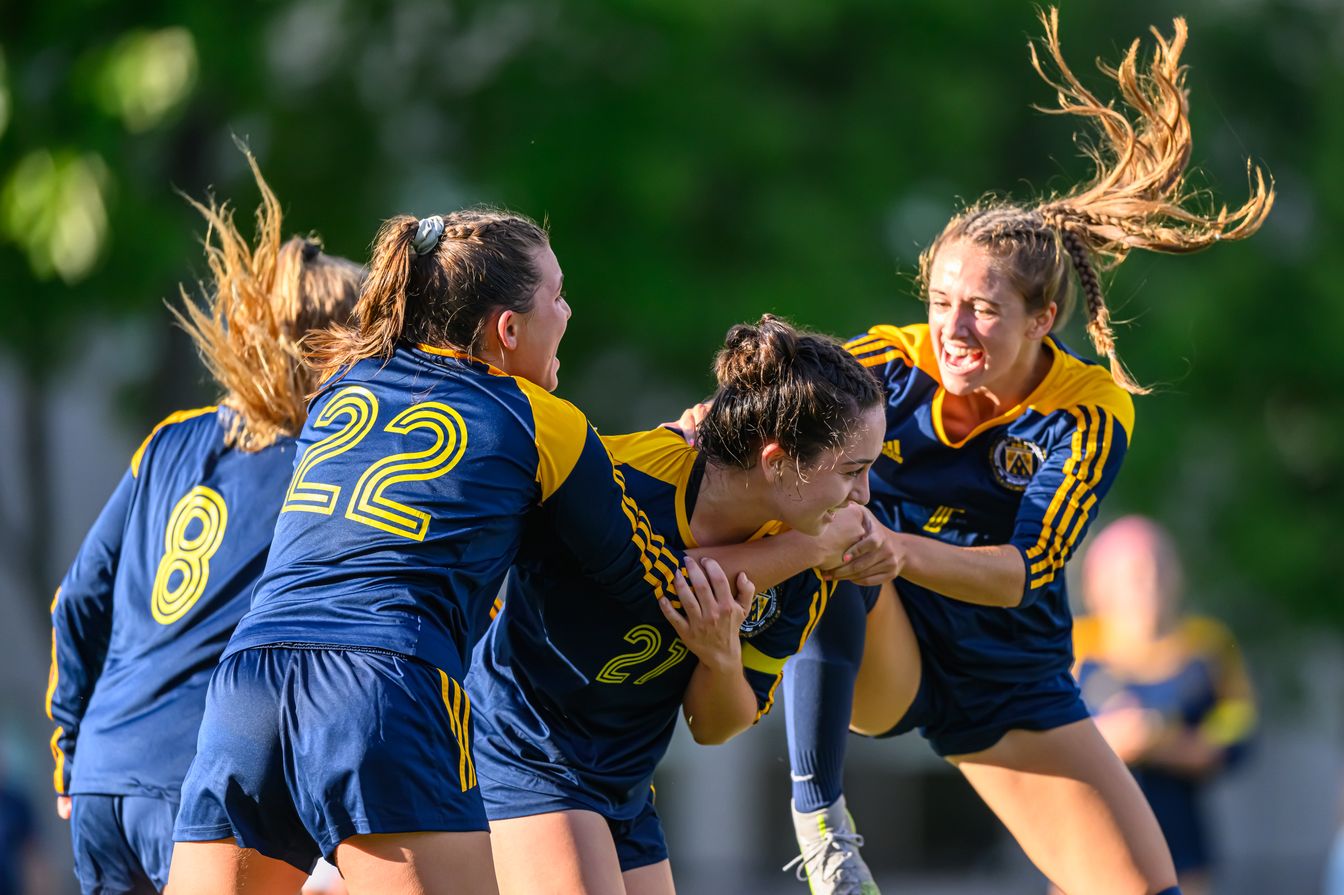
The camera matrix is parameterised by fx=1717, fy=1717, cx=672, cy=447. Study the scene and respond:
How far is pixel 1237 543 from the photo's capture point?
453 inches

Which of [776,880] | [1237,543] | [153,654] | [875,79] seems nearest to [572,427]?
[153,654]

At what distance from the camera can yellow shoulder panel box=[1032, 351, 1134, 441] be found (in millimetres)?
4211

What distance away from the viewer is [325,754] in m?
2.99

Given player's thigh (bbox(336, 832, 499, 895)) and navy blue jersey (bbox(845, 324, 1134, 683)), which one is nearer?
player's thigh (bbox(336, 832, 499, 895))

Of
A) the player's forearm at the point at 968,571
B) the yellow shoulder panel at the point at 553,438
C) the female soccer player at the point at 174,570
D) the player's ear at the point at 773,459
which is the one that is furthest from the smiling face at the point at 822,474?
the female soccer player at the point at 174,570

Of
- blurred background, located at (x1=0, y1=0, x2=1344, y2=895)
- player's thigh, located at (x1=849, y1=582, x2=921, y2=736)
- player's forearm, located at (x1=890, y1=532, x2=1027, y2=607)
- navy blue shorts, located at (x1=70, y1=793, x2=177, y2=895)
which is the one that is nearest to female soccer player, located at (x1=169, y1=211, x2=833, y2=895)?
player's forearm, located at (x1=890, y1=532, x2=1027, y2=607)

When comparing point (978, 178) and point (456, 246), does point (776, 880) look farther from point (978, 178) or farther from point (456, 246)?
point (456, 246)

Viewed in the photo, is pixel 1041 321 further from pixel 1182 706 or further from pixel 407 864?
pixel 1182 706

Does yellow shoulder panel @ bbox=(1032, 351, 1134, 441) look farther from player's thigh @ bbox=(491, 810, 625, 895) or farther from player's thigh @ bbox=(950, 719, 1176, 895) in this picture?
player's thigh @ bbox=(491, 810, 625, 895)

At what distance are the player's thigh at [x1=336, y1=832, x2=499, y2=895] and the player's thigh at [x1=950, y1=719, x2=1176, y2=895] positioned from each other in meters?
1.88

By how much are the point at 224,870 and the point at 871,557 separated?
4.90ft

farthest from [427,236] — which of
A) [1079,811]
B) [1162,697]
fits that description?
[1162,697]

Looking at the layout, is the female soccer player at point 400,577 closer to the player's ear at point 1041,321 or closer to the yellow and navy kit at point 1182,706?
the player's ear at point 1041,321

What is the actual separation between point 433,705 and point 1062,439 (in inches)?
72.4
